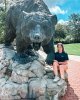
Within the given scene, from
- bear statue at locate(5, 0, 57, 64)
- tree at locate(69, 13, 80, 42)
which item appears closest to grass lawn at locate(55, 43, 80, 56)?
bear statue at locate(5, 0, 57, 64)

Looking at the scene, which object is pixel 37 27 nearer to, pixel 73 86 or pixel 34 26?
pixel 34 26

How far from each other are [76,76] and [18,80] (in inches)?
108

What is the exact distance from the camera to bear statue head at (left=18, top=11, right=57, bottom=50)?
691cm

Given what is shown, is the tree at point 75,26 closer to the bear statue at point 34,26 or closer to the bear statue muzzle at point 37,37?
the bear statue at point 34,26

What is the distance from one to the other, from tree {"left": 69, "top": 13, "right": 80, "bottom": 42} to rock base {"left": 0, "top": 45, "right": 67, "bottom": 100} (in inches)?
1388

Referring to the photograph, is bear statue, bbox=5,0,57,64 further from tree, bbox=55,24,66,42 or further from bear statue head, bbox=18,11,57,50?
tree, bbox=55,24,66,42

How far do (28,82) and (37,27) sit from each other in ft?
4.93

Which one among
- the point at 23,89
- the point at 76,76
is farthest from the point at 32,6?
the point at 76,76

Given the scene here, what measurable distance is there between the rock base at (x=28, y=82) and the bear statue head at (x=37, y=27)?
85 centimetres

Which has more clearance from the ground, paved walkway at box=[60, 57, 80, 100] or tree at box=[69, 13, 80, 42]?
tree at box=[69, 13, 80, 42]

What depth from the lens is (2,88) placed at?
7535 mm

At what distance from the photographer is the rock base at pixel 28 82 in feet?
24.2

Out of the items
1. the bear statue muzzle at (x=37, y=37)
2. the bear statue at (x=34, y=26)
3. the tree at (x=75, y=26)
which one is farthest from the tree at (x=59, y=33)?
the bear statue muzzle at (x=37, y=37)

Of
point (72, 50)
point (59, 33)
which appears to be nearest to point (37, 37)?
point (72, 50)
